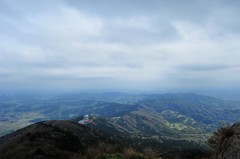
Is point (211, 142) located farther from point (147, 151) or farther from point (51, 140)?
point (51, 140)

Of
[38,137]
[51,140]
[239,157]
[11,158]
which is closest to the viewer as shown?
[239,157]

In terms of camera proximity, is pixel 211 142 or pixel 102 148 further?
pixel 102 148

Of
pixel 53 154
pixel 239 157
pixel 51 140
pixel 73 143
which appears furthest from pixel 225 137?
pixel 51 140

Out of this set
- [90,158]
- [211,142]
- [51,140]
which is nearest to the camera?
[211,142]

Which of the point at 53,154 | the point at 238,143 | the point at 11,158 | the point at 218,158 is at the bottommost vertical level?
the point at 11,158

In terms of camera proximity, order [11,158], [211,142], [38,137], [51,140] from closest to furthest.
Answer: [211,142]
[11,158]
[51,140]
[38,137]

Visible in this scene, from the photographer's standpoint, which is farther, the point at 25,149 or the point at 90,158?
the point at 25,149

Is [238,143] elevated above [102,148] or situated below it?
above

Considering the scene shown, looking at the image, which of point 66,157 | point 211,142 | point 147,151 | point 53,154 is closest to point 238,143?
point 211,142

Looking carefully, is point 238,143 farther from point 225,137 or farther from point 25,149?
point 25,149
